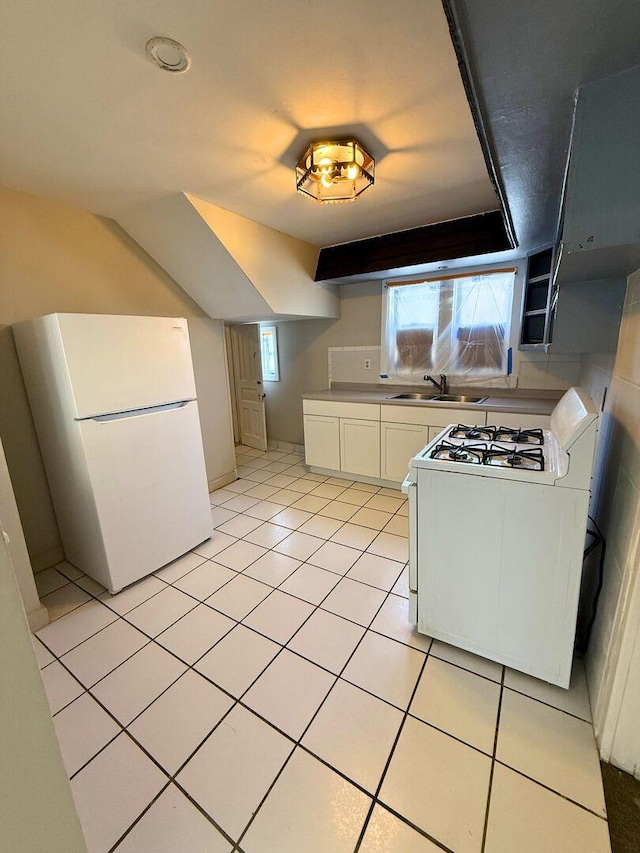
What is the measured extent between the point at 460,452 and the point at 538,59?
123cm

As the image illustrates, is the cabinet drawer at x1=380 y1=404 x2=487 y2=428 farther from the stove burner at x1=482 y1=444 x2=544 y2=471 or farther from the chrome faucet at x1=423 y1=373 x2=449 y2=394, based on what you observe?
the stove burner at x1=482 y1=444 x2=544 y2=471

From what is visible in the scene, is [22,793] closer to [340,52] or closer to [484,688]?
[484,688]

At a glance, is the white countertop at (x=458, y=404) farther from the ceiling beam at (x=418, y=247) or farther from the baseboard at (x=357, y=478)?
the ceiling beam at (x=418, y=247)

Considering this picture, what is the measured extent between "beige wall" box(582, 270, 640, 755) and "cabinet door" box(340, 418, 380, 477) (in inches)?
70.5

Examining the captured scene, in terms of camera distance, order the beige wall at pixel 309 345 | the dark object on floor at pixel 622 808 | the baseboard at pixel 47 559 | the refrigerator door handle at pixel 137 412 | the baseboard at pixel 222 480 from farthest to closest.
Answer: the beige wall at pixel 309 345, the baseboard at pixel 222 480, the baseboard at pixel 47 559, the refrigerator door handle at pixel 137 412, the dark object on floor at pixel 622 808

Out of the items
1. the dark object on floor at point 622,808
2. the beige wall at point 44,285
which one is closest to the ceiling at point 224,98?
the beige wall at point 44,285

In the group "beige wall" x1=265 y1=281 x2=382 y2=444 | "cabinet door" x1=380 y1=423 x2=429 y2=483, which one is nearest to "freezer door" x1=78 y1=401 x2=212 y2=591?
"cabinet door" x1=380 y1=423 x2=429 y2=483

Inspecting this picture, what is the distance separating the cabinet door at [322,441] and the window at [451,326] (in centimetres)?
82

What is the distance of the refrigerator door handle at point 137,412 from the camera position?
188cm

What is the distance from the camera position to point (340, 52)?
108cm

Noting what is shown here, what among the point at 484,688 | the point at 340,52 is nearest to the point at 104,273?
the point at 340,52

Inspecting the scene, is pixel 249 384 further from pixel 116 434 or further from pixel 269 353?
pixel 116 434

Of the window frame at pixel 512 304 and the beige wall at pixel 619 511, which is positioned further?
the window frame at pixel 512 304

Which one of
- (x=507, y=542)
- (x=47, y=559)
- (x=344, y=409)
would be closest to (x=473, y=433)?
(x=507, y=542)
